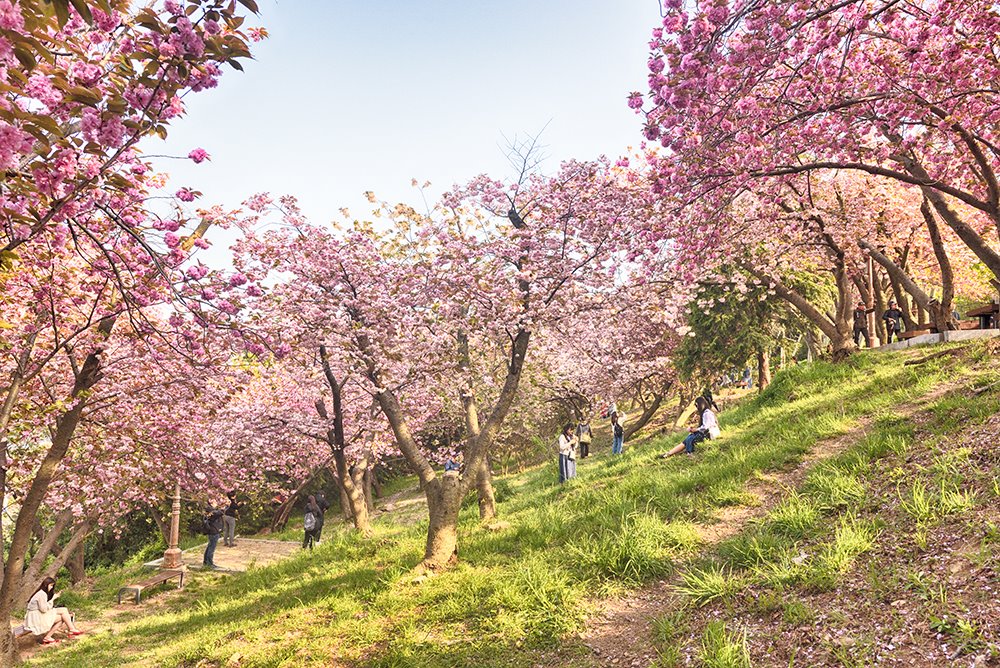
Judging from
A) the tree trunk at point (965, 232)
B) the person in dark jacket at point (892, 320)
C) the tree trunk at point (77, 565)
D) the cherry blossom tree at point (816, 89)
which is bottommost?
the tree trunk at point (77, 565)

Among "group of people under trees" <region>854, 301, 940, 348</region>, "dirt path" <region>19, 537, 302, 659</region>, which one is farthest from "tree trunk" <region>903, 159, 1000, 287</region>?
"dirt path" <region>19, 537, 302, 659</region>

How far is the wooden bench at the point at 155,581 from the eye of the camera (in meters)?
13.5

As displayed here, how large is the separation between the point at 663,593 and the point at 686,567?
46 cm

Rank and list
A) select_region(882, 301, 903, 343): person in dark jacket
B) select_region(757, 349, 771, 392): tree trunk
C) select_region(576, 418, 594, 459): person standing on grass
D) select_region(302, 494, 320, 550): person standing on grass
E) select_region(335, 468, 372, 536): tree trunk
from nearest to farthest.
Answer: select_region(335, 468, 372, 536): tree trunk, select_region(302, 494, 320, 550): person standing on grass, select_region(882, 301, 903, 343): person in dark jacket, select_region(757, 349, 771, 392): tree trunk, select_region(576, 418, 594, 459): person standing on grass

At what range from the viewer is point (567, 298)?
406 inches


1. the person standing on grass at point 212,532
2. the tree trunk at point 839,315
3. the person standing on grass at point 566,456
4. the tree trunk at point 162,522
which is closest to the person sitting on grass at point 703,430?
the person standing on grass at point 566,456

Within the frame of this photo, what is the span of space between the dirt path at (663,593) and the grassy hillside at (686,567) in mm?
59

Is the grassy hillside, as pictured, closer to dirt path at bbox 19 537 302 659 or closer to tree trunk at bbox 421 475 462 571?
tree trunk at bbox 421 475 462 571

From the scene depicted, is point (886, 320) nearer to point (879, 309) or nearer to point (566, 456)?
point (879, 309)

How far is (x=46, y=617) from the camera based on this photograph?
1067 cm

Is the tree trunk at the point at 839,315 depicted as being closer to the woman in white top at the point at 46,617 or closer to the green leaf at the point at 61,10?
the green leaf at the point at 61,10

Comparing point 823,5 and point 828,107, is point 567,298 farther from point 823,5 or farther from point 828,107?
point 823,5

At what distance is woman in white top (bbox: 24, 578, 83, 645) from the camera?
34.7ft

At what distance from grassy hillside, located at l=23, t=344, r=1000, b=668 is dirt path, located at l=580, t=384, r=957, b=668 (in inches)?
2.3
